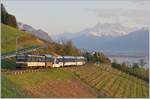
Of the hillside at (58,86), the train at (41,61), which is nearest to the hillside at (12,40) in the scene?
the train at (41,61)

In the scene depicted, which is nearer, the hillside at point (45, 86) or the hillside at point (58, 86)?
the hillside at point (45, 86)

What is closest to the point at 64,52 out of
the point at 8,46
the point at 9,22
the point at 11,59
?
the point at 9,22

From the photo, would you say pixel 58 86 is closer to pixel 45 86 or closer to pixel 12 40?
pixel 45 86

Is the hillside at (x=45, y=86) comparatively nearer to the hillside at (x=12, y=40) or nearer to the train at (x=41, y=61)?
the train at (x=41, y=61)

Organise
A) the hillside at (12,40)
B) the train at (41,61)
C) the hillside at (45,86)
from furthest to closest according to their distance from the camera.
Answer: the hillside at (12,40)
the train at (41,61)
the hillside at (45,86)

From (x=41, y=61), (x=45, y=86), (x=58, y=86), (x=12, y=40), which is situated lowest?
(x=58, y=86)

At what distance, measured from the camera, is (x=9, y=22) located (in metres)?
101

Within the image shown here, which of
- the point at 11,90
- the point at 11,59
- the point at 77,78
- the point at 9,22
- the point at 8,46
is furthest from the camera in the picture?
the point at 9,22

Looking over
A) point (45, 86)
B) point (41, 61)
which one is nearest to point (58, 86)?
point (45, 86)

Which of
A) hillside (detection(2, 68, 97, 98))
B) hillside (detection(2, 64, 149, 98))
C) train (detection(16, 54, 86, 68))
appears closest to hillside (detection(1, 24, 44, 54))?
train (detection(16, 54, 86, 68))

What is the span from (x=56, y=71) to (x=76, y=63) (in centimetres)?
1889

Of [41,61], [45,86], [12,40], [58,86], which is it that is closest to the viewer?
[45,86]

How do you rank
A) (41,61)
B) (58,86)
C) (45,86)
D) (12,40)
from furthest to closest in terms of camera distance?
(12,40) < (41,61) < (58,86) < (45,86)

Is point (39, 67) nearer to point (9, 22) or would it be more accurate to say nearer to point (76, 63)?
point (76, 63)
